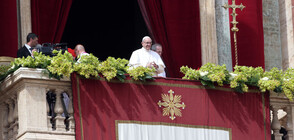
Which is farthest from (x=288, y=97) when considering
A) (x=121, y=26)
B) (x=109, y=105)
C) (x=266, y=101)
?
(x=121, y=26)

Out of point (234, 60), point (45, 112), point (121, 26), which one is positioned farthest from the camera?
point (121, 26)

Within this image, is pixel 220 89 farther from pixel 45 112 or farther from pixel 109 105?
pixel 45 112

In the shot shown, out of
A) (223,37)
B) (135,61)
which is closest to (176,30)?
(223,37)

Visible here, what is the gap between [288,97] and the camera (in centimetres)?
1673

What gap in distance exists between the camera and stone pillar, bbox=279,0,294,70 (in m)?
20.2

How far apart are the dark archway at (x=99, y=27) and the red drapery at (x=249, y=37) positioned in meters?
3.75

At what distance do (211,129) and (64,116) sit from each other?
2.54 m

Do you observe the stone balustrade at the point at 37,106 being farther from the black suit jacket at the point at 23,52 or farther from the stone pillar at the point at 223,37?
the stone pillar at the point at 223,37

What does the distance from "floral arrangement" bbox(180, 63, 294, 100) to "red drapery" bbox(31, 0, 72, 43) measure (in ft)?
10.7

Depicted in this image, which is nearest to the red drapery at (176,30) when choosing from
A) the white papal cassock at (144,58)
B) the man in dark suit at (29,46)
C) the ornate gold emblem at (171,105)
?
the white papal cassock at (144,58)

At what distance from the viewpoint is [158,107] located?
52.5 feet

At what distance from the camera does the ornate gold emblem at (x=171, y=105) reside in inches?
632

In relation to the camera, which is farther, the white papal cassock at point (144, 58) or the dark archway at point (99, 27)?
the dark archway at point (99, 27)

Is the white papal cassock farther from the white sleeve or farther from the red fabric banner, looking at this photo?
the red fabric banner
